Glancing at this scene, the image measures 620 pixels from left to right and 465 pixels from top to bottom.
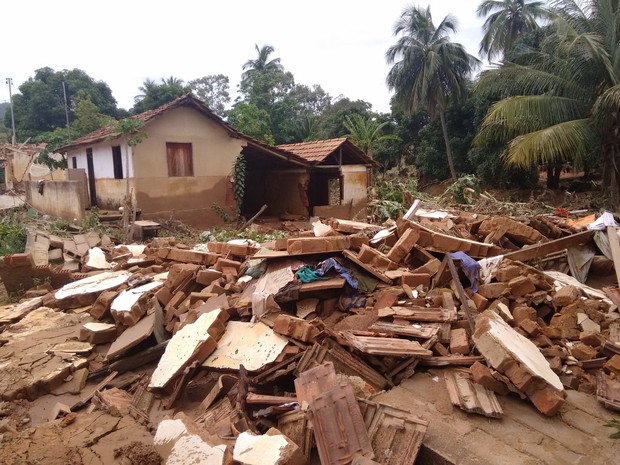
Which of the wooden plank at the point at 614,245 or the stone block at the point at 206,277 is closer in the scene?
the wooden plank at the point at 614,245

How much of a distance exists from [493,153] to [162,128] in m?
15.4

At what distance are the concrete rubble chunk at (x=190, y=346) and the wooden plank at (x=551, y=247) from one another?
12.4 feet

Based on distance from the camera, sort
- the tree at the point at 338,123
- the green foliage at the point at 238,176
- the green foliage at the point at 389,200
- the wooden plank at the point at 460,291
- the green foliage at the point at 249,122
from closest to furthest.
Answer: the wooden plank at the point at 460,291
the green foliage at the point at 389,200
the green foliage at the point at 238,176
the green foliage at the point at 249,122
the tree at the point at 338,123

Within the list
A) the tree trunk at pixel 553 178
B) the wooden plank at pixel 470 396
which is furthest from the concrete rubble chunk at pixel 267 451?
the tree trunk at pixel 553 178

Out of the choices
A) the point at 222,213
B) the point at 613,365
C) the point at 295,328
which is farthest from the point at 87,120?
the point at 613,365

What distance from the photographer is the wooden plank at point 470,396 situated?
313cm

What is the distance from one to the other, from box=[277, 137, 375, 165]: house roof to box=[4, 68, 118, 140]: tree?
72.6 ft

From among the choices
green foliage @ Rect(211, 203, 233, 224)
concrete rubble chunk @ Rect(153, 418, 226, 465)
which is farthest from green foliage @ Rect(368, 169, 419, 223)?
concrete rubble chunk @ Rect(153, 418, 226, 465)

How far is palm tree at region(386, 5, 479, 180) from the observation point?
23.9 metres

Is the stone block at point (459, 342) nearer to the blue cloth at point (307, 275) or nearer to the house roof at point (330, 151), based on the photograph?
the blue cloth at point (307, 275)

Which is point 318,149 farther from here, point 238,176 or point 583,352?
point 583,352

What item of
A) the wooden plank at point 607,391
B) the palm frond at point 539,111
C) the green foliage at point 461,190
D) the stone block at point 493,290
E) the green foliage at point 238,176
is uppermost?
the palm frond at point 539,111

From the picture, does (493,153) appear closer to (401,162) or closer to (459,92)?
(459,92)

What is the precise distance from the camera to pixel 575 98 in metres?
12.8
